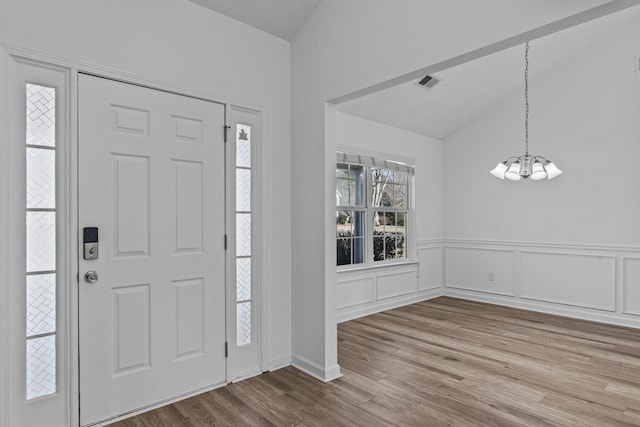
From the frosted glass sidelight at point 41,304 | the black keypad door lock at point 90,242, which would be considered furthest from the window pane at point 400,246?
the frosted glass sidelight at point 41,304

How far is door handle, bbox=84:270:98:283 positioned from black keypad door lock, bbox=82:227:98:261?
0.09 metres

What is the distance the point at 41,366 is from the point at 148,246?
89cm

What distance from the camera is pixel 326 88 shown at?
10.1 feet

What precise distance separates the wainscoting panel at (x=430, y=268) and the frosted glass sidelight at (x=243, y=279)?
11.4ft

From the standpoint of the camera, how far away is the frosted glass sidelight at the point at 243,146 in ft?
10.2

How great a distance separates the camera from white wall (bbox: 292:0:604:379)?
245 centimetres

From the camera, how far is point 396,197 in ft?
18.6

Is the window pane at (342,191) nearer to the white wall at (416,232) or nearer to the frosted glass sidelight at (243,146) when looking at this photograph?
the white wall at (416,232)

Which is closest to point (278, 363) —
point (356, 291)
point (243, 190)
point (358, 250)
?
point (243, 190)

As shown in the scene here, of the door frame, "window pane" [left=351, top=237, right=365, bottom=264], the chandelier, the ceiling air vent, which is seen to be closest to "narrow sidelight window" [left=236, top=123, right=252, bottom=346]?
the door frame

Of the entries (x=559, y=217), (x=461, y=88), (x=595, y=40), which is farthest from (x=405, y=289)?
(x=595, y=40)

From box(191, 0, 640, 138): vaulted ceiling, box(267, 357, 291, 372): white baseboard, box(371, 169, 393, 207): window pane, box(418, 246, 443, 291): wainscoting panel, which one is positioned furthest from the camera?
box(418, 246, 443, 291): wainscoting panel

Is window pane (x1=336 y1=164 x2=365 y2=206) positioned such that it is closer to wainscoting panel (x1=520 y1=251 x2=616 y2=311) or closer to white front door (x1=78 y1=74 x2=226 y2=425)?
white front door (x1=78 y1=74 x2=226 y2=425)

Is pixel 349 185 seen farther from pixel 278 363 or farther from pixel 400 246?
pixel 278 363
